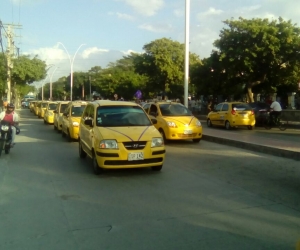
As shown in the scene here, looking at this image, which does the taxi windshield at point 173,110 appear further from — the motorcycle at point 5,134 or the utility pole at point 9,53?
the utility pole at point 9,53

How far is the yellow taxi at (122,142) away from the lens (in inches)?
362

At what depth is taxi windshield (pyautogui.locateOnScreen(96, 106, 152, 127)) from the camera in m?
10.4

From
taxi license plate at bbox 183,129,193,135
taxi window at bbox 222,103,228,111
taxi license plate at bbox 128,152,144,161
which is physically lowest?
taxi license plate at bbox 128,152,144,161

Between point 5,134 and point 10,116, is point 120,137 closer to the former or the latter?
point 5,134

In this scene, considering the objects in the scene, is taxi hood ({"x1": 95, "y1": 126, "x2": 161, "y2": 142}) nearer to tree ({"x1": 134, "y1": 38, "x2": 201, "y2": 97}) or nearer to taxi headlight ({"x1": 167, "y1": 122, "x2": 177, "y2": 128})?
taxi headlight ({"x1": 167, "y1": 122, "x2": 177, "y2": 128})

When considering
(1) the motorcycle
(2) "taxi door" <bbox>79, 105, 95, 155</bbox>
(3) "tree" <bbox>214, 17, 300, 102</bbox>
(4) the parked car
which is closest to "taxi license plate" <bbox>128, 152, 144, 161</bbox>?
(2) "taxi door" <bbox>79, 105, 95, 155</bbox>

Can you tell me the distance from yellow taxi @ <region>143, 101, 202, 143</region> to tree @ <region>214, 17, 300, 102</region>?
13358mm

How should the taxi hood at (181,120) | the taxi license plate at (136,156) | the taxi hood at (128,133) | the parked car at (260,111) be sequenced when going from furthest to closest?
the parked car at (260,111), the taxi hood at (181,120), the taxi hood at (128,133), the taxi license plate at (136,156)

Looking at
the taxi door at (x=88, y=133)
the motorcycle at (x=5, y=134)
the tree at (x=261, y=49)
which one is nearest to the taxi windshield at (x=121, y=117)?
the taxi door at (x=88, y=133)

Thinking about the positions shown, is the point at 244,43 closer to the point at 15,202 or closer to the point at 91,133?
the point at 91,133

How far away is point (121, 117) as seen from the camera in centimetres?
1062

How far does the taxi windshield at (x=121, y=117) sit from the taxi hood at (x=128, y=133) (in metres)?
0.40

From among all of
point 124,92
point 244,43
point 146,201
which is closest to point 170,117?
point 146,201

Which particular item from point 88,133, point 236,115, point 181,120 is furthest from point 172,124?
point 236,115
